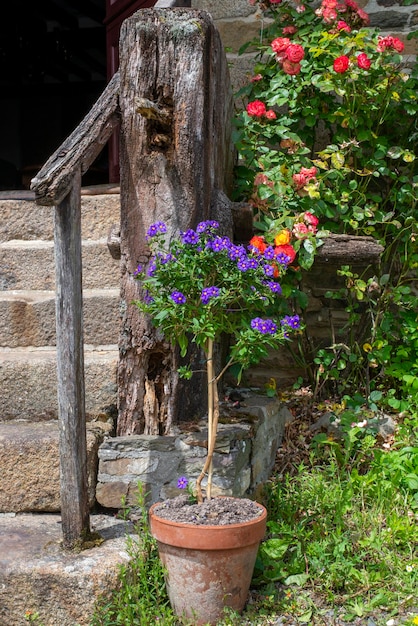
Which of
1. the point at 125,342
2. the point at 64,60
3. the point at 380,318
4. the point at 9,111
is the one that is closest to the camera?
the point at 125,342

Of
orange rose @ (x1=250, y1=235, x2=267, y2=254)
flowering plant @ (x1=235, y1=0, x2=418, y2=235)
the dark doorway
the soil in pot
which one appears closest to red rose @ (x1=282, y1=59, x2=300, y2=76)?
flowering plant @ (x1=235, y1=0, x2=418, y2=235)

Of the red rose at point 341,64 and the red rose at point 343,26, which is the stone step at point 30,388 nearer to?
the red rose at point 341,64

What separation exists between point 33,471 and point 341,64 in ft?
7.43

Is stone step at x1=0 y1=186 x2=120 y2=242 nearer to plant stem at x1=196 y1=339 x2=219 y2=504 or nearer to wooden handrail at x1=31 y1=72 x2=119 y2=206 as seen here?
wooden handrail at x1=31 y1=72 x2=119 y2=206

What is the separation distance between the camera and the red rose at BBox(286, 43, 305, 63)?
3635 millimetres

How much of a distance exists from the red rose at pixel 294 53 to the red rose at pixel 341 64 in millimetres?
190

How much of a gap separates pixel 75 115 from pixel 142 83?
883 cm

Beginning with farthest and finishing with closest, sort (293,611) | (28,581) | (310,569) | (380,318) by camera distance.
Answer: (380,318) → (310,569) → (293,611) → (28,581)

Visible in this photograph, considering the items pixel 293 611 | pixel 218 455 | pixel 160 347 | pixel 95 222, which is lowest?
pixel 293 611

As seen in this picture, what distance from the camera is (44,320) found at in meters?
3.38

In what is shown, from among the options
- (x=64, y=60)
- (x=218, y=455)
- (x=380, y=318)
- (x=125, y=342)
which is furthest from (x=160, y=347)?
(x=64, y=60)

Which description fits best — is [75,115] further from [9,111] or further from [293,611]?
[293,611]

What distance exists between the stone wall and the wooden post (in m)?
2.08

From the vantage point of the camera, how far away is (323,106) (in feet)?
12.8
